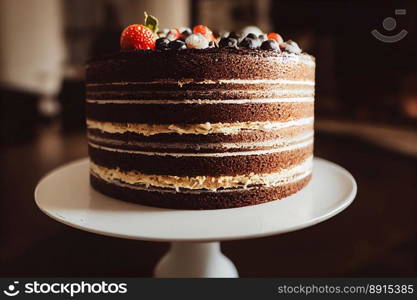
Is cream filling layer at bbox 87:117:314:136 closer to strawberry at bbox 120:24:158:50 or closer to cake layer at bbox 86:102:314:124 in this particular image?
cake layer at bbox 86:102:314:124

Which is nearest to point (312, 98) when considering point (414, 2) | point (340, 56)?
point (414, 2)

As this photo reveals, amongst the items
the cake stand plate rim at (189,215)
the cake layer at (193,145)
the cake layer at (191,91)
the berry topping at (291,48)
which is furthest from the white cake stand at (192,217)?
the berry topping at (291,48)

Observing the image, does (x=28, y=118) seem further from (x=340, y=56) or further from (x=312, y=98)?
(x=312, y=98)

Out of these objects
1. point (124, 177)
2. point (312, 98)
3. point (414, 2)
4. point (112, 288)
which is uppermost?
point (414, 2)

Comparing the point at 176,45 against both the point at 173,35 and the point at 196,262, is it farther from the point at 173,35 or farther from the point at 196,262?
the point at 196,262

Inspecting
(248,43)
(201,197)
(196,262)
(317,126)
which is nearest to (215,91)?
(248,43)
